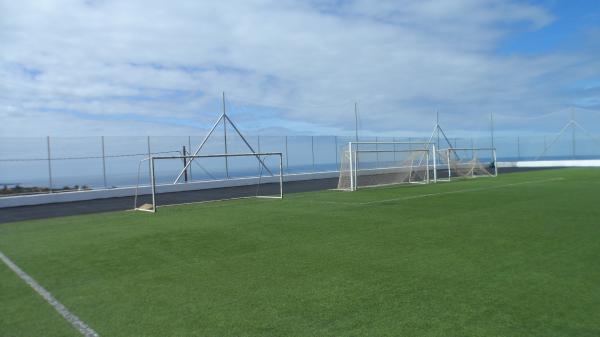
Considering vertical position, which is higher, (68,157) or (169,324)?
(68,157)

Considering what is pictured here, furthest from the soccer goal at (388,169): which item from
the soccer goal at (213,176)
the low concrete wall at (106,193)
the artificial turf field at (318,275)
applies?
the artificial turf field at (318,275)

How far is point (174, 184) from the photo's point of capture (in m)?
20.4

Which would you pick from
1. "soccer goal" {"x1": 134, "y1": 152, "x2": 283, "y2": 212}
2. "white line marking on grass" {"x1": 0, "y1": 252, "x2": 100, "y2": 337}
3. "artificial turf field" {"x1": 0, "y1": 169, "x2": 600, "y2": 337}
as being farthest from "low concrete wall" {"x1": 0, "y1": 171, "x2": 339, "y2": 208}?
"white line marking on grass" {"x1": 0, "y1": 252, "x2": 100, "y2": 337}

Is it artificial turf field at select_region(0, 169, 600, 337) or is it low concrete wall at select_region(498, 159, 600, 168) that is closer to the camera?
artificial turf field at select_region(0, 169, 600, 337)

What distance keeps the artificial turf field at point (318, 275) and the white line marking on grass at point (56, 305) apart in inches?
2.4

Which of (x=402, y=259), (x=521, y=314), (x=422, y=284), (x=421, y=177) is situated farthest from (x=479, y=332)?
(x=421, y=177)

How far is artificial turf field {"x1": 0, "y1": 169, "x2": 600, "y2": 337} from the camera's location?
4016 mm

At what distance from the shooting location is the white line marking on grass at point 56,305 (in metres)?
4.04

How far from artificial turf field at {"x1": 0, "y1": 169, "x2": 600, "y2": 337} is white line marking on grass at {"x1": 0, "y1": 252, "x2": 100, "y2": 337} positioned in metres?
0.06

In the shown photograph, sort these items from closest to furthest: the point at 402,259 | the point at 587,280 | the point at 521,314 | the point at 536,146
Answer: the point at 521,314 < the point at 587,280 < the point at 402,259 < the point at 536,146

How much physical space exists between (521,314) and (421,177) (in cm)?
2065

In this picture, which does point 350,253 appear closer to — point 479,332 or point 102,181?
point 479,332

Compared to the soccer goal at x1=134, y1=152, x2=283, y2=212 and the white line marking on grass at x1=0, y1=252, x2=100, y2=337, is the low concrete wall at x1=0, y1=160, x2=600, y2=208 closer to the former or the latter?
the soccer goal at x1=134, y1=152, x2=283, y2=212

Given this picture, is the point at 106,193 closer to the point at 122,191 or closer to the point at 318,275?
the point at 122,191
